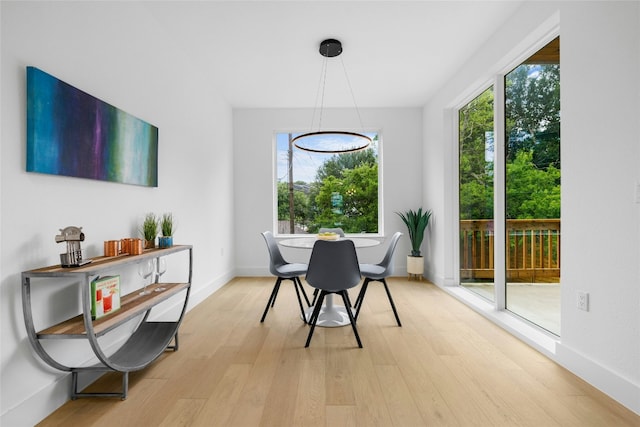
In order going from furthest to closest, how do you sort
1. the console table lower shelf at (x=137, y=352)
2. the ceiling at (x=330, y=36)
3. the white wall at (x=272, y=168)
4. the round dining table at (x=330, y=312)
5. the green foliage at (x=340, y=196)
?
the green foliage at (x=340, y=196)
the white wall at (x=272, y=168)
the round dining table at (x=330, y=312)
the ceiling at (x=330, y=36)
the console table lower shelf at (x=137, y=352)

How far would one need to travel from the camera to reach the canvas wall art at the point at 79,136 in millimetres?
1531

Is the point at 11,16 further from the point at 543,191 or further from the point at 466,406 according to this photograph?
the point at 543,191

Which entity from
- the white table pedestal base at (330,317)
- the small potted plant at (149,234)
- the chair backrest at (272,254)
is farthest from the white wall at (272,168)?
the small potted plant at (149,234)

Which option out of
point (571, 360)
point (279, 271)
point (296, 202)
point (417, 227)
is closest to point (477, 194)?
point (417, 227)

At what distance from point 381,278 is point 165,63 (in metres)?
2.74

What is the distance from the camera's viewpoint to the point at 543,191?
2.45 meters

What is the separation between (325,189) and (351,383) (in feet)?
11.8

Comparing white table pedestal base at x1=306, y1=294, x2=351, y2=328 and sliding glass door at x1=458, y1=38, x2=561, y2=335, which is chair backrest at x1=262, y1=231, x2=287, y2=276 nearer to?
white table pedestal base at x1=306, y1=294, x2=351, y2=328

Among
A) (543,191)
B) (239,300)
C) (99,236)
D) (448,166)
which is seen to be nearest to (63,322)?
(99,236)

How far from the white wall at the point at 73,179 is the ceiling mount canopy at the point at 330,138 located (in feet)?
4.18

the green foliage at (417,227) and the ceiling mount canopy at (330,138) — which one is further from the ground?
the ceiling mount canopy at (330,138)

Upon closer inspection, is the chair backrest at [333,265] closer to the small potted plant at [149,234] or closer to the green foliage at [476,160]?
the small potted plant at [149,234]

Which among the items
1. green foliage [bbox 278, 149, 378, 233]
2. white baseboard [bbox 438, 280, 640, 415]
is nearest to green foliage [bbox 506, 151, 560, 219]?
white baseboard [bbox 438, 280, 640, 415]

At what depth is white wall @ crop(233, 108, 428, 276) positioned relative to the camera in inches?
197
